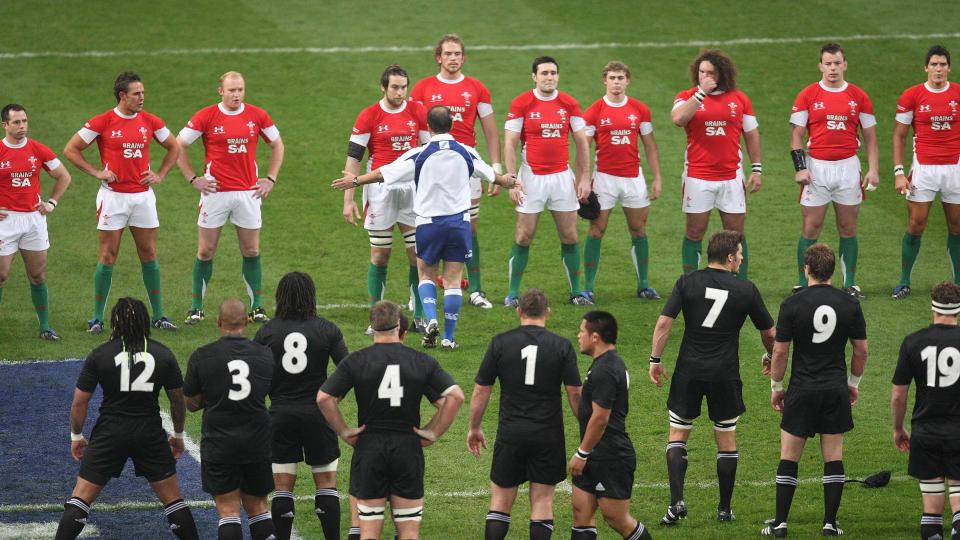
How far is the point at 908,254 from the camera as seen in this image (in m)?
15.0

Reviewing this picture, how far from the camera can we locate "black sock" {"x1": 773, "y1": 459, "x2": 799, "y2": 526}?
30.6ft

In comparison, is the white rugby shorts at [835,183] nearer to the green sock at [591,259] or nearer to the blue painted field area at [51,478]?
the green sock at [591,259]

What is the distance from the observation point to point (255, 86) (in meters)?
21.7

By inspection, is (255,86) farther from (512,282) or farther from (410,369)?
(410,369)

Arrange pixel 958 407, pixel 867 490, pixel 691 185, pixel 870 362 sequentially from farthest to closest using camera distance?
pixel 691 185, pixel 870 362, pixel 867 490, pixel 958 407

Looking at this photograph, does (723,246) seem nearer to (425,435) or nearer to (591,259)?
(425,435)

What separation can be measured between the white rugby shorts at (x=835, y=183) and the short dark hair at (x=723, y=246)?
17.8ft

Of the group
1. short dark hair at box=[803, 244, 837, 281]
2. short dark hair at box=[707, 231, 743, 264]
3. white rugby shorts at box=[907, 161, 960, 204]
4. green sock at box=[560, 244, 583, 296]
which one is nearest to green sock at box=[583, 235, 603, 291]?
green sock at box=[560, 244, 583, 296]

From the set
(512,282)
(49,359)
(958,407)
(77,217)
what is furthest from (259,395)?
(77,217)

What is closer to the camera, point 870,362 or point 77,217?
point 870,362

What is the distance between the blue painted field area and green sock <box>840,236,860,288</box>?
25.4 ft

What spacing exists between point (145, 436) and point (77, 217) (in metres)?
10.1

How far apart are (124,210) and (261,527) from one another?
6.03 metres

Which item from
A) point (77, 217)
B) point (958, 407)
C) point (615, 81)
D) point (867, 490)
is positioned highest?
point (615, 81)
